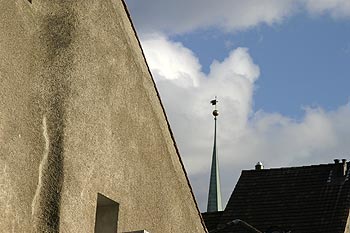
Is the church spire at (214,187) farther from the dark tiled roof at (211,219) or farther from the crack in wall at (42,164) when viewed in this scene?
the crack in wall at (42,164)

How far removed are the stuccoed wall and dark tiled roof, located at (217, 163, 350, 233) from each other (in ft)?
44.8

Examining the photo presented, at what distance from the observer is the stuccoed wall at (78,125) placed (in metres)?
6.02

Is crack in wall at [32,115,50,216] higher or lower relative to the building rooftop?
lower

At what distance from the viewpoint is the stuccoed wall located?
19.7ft

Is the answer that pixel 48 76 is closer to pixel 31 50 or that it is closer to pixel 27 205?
pixel 31 50

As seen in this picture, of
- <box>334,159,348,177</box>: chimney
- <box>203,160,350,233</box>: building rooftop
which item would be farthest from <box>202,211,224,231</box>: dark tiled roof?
<box>334,159,348,177</box>: chimney

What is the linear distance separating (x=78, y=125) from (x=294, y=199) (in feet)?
55.3

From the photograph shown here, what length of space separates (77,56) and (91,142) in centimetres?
73

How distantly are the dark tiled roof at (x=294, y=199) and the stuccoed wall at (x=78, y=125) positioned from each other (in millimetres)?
13641

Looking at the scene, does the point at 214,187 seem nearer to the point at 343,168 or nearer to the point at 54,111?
the point at 343,168

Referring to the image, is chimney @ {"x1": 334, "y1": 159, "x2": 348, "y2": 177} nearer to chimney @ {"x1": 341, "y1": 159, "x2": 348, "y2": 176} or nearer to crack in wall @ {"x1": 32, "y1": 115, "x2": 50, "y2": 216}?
chimney @ {"x1": 341, "y1": 159, "x2": 348, "y2": 176}

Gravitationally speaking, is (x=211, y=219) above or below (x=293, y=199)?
below

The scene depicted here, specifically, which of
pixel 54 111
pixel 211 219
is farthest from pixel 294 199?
pixel 54 111

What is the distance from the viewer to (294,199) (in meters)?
22.9
